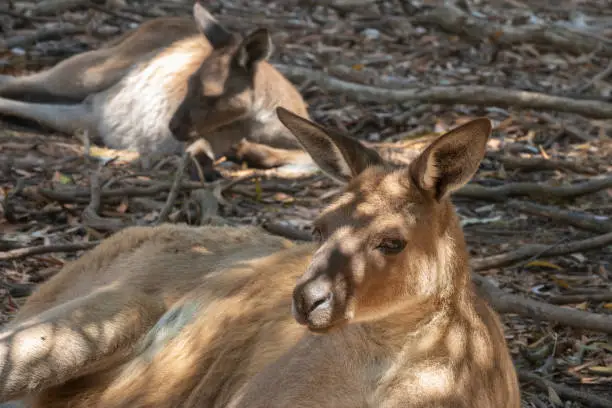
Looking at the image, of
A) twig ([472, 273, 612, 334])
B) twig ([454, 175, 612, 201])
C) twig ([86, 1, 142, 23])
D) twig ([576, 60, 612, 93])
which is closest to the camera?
twig ([472, 273, 612, 334])

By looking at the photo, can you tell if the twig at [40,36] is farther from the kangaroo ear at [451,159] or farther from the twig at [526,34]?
the kangaroo ear at [451,159]

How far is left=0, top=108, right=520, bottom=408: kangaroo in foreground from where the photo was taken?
3.08m

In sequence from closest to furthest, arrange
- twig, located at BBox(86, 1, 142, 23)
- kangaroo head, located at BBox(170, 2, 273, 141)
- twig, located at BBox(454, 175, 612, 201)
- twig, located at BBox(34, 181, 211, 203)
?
1. twig, located at BBox(34, 181, 211, 203)
2. twig, located at BBox(454, 175, 612, 201)
3. kangaroo head, located at BBox(170, 2, 273, 141)
4. twig, located at BBox(86, 1, 142, 23)

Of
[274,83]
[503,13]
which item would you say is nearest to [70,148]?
[274,83]

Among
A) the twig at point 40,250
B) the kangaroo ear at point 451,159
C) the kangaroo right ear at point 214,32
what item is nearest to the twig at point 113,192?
the twig at point 40,250

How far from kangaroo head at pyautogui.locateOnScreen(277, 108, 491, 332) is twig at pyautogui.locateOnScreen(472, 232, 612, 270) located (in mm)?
1874

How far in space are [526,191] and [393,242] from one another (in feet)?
10.9

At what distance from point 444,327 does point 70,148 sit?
499 centimetres

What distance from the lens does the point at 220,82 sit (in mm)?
8172

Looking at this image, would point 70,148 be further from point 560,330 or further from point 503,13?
point 503,13

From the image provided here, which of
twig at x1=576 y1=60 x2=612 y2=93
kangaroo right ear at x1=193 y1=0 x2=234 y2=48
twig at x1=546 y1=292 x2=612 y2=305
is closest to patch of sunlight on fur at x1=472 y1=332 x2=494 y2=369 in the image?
twig at x1=546 y1=292 x2=612 y2=305

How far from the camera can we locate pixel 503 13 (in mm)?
11781

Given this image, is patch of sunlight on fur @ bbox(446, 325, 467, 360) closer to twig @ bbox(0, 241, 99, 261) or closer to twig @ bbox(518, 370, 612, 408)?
twig @ bbox(518, 370, 612, 408)

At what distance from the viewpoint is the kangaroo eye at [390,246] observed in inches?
122
